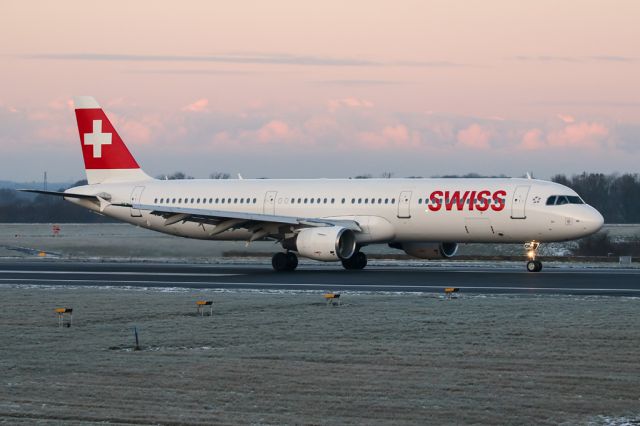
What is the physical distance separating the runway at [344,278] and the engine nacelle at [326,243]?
2.25 ft

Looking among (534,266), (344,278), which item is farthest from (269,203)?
(534,266)

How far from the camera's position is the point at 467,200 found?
40125 mm

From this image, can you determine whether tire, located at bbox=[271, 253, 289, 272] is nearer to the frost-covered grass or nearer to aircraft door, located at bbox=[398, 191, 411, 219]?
aircraft door, located at bbox=[398, 191, 411, 219]

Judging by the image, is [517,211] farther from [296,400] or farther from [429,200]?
[296,400]

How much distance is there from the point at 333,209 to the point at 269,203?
3.10 meters

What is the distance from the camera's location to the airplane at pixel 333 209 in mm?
39594

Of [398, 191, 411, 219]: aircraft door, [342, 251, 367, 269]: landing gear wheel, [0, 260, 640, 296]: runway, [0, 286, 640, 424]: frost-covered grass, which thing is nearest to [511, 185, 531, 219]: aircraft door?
[0, 260, 640, 296]: runway

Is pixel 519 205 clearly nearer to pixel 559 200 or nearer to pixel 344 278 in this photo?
pixel 559 200

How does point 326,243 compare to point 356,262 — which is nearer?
point 326,243

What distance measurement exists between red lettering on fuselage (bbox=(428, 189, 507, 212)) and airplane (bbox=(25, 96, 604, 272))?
0.04 m

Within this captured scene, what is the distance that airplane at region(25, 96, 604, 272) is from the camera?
39.6m

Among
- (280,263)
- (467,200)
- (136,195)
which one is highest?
(136,195)

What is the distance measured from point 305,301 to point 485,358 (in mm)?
A: 10659

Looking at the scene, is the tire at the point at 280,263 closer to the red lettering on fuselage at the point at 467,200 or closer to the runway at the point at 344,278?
the runway at the point at 344,278
